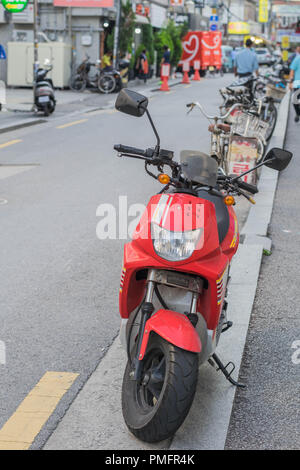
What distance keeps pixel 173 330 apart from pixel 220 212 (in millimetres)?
784

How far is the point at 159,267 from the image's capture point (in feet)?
11.8

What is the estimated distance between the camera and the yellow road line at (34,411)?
3613mm

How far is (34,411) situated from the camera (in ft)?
12.9

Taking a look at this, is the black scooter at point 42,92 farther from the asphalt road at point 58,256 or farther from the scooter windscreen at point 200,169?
the scooter windscreen at point 200,169

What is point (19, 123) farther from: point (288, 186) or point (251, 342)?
point (251, 342)

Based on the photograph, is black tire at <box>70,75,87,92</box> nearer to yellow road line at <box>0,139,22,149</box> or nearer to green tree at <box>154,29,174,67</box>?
green tree at <box>154,29,174,67</box>

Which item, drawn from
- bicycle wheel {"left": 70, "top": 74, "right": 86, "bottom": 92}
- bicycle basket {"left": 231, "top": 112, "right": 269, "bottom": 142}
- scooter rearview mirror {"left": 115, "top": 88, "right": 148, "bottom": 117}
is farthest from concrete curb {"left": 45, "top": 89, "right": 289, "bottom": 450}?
bicycle wheel {"left": 70, "top": 74, "right": 86, "bottom": 92}

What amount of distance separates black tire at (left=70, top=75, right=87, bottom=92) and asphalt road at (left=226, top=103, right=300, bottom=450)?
74.9ft

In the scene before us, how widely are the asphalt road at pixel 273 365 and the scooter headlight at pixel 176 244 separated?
910 millimetres

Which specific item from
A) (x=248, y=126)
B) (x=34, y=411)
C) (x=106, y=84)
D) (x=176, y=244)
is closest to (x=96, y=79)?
(x=106, y=84)

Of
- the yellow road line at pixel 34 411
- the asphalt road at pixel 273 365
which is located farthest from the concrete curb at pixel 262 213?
the yellow road line at pixel 34 411

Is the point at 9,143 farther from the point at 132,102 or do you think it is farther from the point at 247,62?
the point at 132,102

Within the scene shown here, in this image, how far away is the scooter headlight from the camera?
350 centimetres
